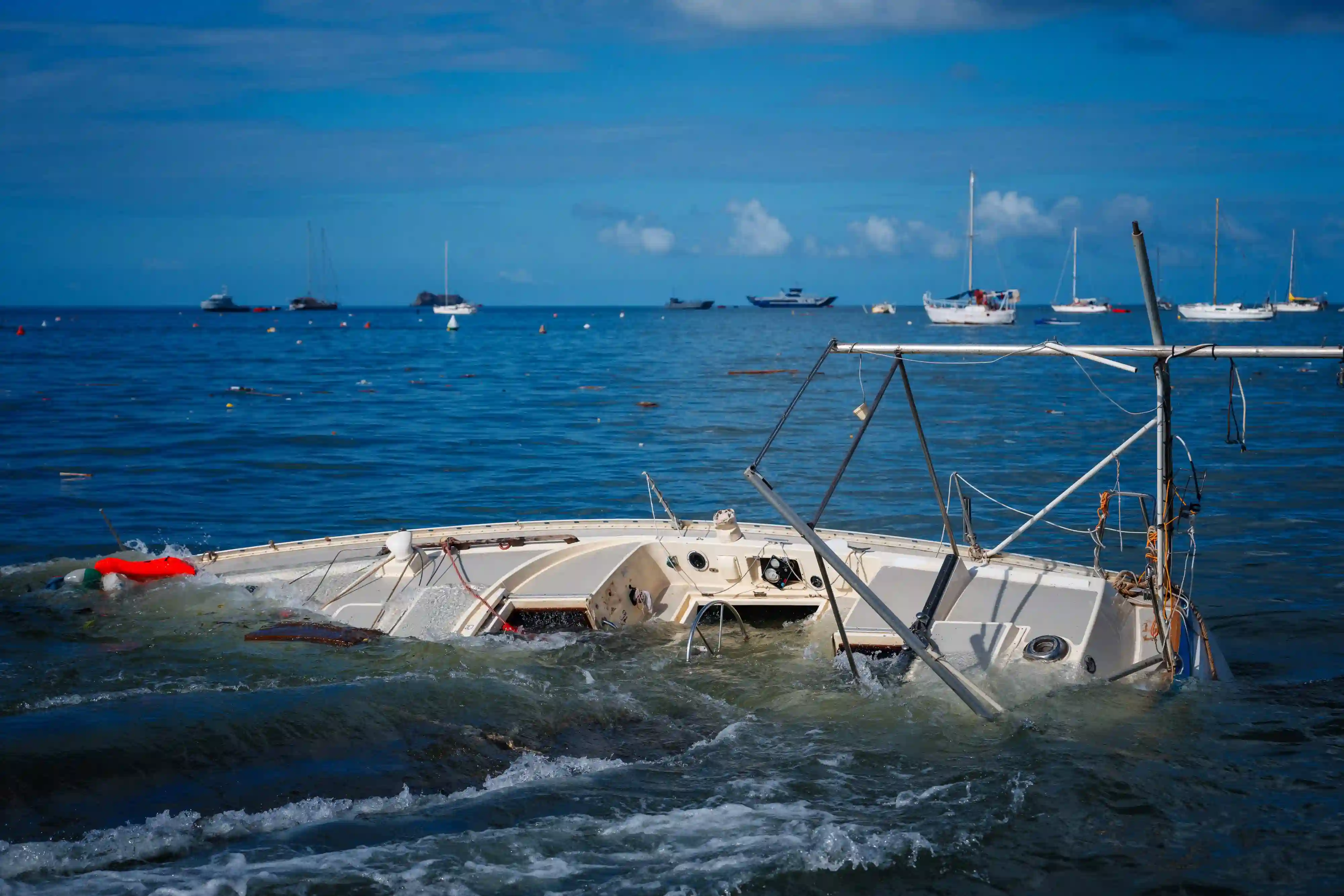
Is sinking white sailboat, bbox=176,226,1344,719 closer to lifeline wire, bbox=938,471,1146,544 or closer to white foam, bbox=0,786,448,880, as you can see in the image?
lifeline wire, bbox=938,471,1146,544

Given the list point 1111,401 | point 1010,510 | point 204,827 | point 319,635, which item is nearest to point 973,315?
point 1010,510

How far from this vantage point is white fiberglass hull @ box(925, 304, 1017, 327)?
97250 mm

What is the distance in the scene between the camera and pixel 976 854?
7977mm

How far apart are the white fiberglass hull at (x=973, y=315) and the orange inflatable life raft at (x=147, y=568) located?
90.3 metres

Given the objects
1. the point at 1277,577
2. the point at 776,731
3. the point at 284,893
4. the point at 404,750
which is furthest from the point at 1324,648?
the point at 284,893

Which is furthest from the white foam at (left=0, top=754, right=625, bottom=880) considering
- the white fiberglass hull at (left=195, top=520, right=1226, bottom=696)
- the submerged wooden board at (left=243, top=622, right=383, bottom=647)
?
the submerged wooden board at (left=243, top=622, right=383, bottom=647)

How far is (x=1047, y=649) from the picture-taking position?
9.88 m

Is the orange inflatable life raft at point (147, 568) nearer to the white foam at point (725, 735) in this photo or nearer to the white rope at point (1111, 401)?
the white foam at point (725, 735)

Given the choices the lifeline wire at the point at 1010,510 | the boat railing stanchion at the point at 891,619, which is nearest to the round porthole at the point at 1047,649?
the boat railing stanchion at the point at 891,619

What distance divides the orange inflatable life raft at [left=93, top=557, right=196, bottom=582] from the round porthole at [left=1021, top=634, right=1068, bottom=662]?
9.88m

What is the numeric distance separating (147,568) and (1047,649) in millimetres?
10855

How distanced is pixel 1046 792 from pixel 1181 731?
1833 millimetres

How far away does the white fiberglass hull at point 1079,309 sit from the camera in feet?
461

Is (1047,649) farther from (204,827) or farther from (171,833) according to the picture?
(171,833)
